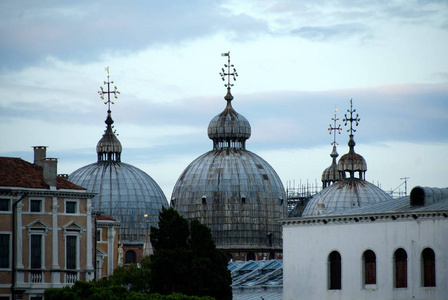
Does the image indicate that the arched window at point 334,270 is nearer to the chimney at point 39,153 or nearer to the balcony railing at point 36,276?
the balcony railing at point 36,276

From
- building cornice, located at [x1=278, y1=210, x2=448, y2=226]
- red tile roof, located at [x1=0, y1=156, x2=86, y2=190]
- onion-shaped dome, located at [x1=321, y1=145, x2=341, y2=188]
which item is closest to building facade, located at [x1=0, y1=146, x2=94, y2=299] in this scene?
red tile roof, located at [x1=0, y1=156, x2=86, y2=190]

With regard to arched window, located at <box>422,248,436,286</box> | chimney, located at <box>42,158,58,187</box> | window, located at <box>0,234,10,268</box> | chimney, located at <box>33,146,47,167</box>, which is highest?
chimney, located at <box>33,146,47,167</box>

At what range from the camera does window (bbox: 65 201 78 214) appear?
76.7 metres

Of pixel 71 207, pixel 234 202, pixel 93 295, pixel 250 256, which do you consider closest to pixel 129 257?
pixel 234 202

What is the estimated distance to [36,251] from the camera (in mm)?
74562

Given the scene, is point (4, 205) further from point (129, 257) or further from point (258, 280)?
point (129, 257)

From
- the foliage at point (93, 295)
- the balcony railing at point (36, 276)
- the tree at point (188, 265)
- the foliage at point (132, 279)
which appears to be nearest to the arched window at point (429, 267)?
the foliage at point (93, 295)

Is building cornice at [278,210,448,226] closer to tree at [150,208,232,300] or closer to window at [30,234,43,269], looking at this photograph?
tree at [150,208,232,300]

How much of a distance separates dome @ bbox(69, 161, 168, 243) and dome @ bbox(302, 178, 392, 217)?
1589 centimetres

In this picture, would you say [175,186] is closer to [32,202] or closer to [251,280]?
[251,280]

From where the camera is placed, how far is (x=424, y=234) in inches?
2581

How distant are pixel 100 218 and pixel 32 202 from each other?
108ft

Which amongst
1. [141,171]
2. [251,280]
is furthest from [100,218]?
[141,171]

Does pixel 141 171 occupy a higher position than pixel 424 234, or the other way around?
pixel 141 171
